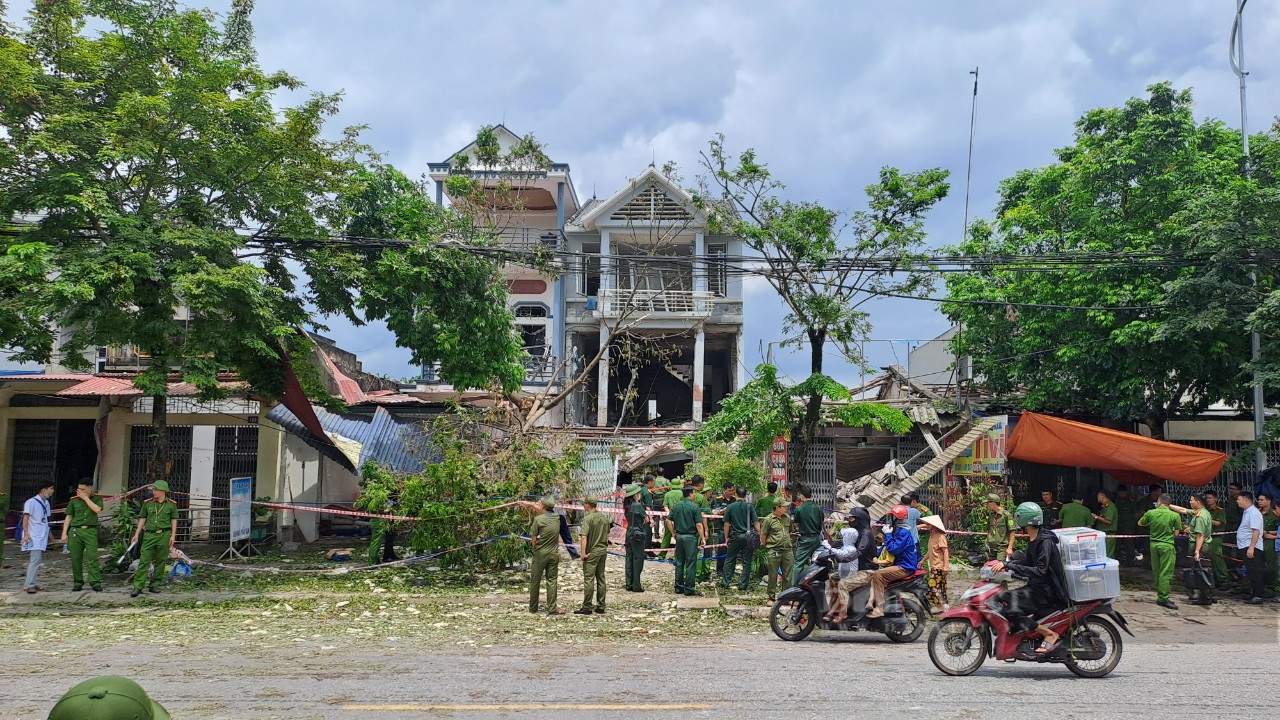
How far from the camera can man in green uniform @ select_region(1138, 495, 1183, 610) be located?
12094 mm

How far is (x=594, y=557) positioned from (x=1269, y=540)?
10309 mm

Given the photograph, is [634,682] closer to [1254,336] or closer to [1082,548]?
[1082,548]

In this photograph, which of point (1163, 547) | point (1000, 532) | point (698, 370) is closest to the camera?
point (1163, 547)

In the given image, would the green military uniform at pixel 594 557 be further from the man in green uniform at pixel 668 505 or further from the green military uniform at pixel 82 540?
the green military uniform at pixel 82 540

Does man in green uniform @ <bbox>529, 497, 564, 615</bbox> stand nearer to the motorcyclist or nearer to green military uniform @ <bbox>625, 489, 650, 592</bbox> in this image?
A: green military uniform @ <bbox>625, 489, 650, 592</bbox>

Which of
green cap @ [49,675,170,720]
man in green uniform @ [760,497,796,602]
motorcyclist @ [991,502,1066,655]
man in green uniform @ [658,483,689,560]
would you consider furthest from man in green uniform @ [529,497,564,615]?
green cap @ [49,675,170,720]

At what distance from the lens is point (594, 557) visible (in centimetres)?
1089

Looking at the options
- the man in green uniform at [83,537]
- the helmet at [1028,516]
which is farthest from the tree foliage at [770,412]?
the man in green uniform at [83,537]

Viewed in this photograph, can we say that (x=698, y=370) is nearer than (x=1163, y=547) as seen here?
No

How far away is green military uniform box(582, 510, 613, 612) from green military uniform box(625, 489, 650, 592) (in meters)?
1.25

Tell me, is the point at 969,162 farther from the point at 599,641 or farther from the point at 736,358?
the point at 599,641

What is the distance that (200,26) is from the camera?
1228 centimetres

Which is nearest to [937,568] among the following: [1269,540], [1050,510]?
[1269,540]

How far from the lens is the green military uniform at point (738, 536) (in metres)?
12.3
